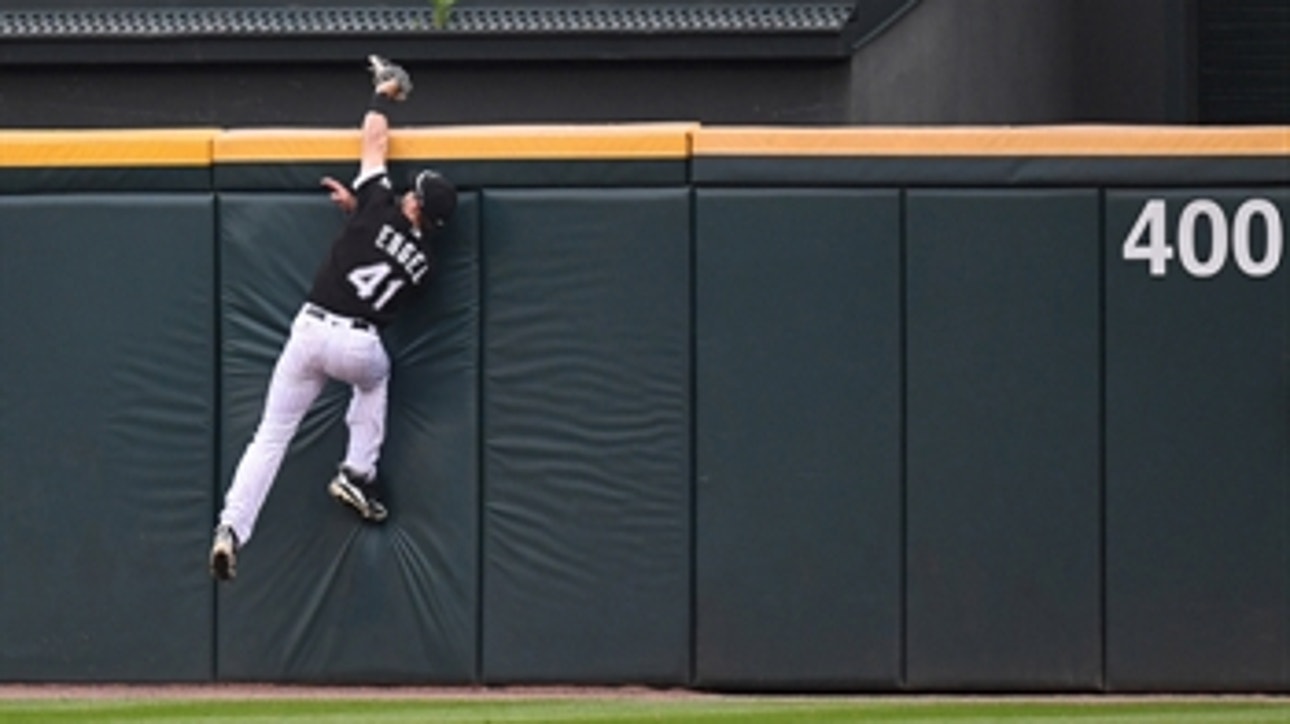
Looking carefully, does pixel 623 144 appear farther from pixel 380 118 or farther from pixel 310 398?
pixel 310 398

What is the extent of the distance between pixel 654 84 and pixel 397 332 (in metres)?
3.60

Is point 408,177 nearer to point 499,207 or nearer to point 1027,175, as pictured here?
point 499,207

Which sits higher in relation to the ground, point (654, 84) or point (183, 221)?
point (654, 84)

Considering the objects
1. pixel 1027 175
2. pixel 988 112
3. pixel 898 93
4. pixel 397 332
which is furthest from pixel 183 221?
pixel 988 112

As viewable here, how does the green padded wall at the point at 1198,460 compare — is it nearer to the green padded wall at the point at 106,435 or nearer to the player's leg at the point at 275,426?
the player's leg at the point at 275,426

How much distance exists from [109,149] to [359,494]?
5.74 feet

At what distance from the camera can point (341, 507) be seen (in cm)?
1174

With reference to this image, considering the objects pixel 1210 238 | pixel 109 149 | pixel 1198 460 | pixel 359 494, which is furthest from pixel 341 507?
pixel 1210 238

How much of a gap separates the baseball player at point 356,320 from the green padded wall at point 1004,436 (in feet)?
6.60

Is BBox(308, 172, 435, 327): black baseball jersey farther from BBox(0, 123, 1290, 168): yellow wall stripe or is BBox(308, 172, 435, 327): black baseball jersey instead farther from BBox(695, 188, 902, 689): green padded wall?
BBox(695, 188, 902, 689): green padded wall

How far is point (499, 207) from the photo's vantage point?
1162 cm

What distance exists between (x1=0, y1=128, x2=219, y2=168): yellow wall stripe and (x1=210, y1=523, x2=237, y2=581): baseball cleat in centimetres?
152

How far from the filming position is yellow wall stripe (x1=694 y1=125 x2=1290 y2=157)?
11.4m

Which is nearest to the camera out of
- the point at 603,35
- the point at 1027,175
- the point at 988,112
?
the point at 1027,175
